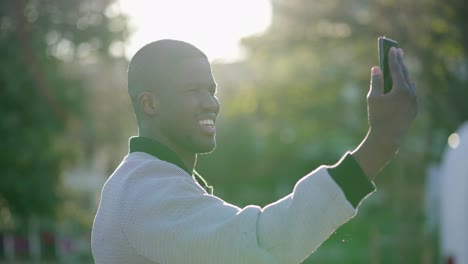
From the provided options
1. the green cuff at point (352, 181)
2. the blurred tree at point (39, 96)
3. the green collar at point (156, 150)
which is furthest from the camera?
the blurred tree at point (39, 96)

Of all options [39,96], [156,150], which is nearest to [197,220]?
[156,150]

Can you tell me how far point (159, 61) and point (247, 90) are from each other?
1047 inches

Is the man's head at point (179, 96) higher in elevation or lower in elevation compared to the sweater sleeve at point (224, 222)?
higher

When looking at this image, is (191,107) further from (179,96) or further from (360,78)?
(360,78)

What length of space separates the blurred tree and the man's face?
1084 inches

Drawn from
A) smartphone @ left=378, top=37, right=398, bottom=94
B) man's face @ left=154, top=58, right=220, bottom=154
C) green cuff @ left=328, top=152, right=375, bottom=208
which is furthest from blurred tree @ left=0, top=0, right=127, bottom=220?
green cuff @ left=328, top=152, right=375, bottom=208

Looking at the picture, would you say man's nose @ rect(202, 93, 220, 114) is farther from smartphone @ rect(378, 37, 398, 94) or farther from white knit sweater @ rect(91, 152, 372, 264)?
smartphone @ rect(378, 37, 398, 94)

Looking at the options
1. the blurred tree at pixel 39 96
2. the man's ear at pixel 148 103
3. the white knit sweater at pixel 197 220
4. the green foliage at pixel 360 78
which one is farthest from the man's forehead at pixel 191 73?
the blurred tree at pixel 39 96

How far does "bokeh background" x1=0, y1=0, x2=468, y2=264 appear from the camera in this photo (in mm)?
24703

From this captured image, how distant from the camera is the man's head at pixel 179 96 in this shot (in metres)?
2.77

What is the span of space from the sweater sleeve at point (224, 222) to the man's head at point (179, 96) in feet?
0.57

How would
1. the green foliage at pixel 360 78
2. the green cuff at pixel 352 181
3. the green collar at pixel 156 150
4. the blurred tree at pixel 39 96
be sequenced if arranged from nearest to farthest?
the green cuff at pixel 352 181
the green collar at pixel 156 150
the green foliage at pixel 360 78
the blurred tree at pixel 39 96

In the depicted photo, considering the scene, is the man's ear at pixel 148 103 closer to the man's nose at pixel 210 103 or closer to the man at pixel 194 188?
the man at pixel 194 188

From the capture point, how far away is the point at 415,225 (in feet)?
62.2
